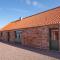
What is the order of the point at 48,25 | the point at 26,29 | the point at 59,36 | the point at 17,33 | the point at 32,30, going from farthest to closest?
the point at 17,33 → the point at 26,29 → the point at 32,30 → the point at 48,25 → the point at 59,36

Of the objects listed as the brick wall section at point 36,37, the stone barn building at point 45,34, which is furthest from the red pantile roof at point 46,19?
the brick wall section at point 36,37

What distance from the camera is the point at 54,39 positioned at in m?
17.6

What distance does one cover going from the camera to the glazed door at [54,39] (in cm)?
1731

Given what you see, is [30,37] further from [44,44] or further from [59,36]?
[59,36]

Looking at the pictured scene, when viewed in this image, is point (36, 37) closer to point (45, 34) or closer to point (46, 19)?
→ point (45, 34)

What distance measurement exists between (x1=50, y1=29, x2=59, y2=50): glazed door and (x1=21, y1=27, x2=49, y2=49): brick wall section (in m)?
0.47

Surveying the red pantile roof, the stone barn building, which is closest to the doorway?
the stone barn building

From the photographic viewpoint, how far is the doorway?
1725 cm

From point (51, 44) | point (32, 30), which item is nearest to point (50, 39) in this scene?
point (51, 44)

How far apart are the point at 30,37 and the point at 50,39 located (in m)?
4.69

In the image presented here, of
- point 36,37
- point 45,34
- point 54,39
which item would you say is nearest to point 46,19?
point 36,37

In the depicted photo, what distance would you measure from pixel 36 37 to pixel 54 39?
334cm

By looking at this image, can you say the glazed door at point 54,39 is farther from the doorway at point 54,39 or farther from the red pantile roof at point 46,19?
the red pantile roof at point 46,19

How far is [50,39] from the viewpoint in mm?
18000
